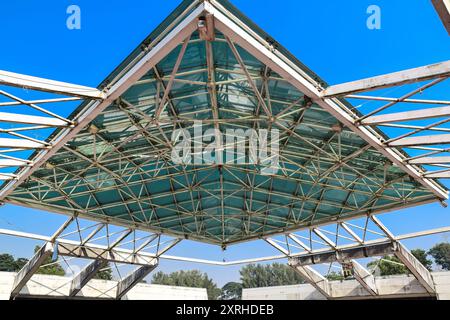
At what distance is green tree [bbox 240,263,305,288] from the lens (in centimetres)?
9062

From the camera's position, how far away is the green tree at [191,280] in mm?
92812

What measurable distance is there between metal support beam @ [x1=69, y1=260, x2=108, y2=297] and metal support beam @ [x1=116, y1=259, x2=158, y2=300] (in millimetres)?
4343

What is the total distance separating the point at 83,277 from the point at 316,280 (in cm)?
2324

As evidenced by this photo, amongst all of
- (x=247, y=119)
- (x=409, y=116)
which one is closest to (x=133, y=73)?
(x=247, y=119)

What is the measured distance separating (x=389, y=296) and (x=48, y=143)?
103 ft

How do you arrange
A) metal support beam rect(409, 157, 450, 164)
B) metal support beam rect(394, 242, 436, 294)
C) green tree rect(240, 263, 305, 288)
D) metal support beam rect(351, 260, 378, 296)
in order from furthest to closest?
green tree rect(240, 263, 305, 288) → metal support beam rect(351, 260, 378, 296) → metal support beam rect(394, 242, 436, 294) → metal support beam rect(409, 157, 450, 164)

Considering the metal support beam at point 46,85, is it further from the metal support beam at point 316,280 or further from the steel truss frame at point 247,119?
the metal support beam at point 316,280

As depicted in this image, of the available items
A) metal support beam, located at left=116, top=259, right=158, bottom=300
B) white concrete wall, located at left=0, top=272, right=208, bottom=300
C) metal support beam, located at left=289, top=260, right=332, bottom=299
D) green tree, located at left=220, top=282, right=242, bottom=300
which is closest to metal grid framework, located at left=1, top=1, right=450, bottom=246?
metal support beam, located at left=116, top=259, right=158, bottom=300

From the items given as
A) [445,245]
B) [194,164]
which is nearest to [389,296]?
[194,164]

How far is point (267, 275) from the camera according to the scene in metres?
91.1

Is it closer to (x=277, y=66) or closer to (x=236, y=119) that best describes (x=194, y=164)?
(x=236, y=119)

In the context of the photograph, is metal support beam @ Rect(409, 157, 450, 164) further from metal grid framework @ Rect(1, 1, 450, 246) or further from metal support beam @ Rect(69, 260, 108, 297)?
metal support beam @ Rect(69, 260, 108, 297)

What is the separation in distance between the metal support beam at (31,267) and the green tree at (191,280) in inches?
2555

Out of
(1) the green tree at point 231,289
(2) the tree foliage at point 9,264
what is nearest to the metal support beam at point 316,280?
(2) the tree foliage at point 9,264
